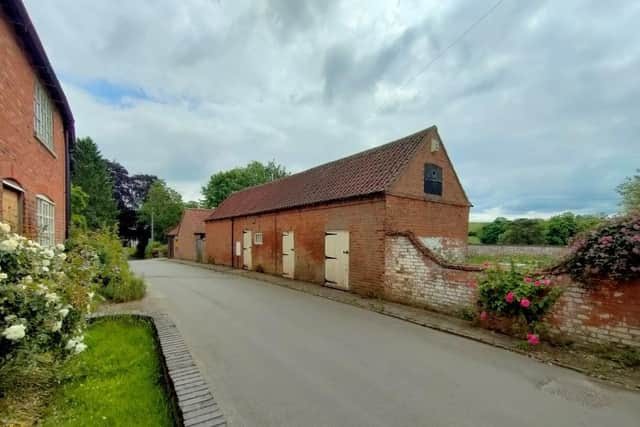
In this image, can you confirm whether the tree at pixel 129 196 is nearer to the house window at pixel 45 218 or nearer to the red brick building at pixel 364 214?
the red brick building at pixel 364 214

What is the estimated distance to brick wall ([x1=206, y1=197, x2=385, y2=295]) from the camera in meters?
10.0

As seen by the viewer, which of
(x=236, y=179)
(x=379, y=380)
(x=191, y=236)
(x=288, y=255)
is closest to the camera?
(x=379, y=380)

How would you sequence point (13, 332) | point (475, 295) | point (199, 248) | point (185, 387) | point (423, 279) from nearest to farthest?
point (13, 332) → point (185, 387) → point (475, 295) → point (423, 279) → point (199, 248)

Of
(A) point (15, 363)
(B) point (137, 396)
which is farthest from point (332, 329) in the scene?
(A) point (15, 363)

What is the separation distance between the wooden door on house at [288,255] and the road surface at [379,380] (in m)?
7.58

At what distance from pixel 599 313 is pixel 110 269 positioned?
453 inches

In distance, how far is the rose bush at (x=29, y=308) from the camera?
288 centimetres

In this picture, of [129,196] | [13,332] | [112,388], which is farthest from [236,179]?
[13,332]

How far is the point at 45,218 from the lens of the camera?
7.80 metres

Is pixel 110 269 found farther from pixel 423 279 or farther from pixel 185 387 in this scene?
pixel 423 279

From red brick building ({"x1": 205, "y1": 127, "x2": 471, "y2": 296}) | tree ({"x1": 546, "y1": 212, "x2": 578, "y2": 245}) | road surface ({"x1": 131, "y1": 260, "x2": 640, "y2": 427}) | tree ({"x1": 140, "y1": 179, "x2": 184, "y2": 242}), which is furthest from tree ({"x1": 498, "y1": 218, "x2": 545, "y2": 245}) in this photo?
tree ({"x1": 140, "y1": 179, "x2": 184, "y2": 242})

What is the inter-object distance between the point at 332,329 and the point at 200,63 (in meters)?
9.43

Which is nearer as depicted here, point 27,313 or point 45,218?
point 27,313

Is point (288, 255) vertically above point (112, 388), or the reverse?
point (288, 255)
